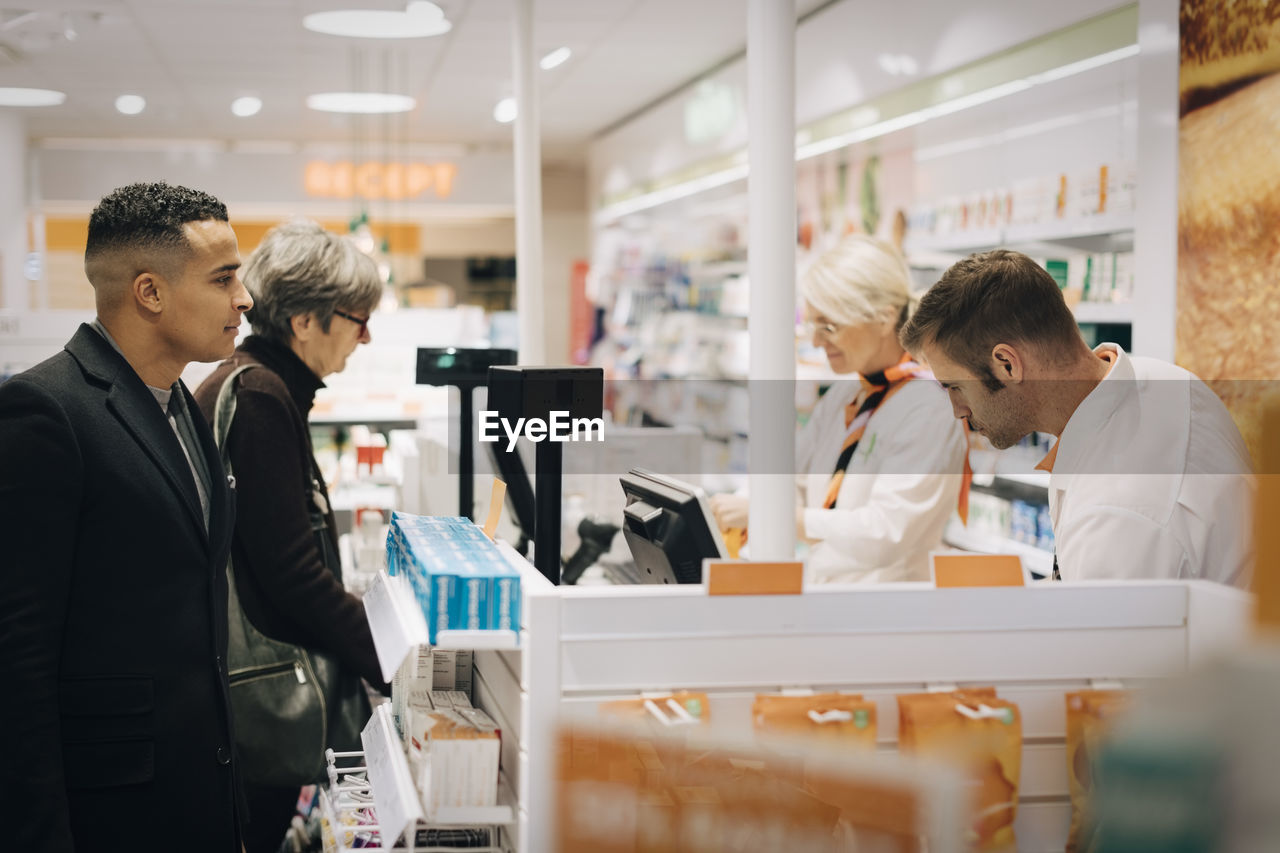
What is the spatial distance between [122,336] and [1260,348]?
3.18 metres

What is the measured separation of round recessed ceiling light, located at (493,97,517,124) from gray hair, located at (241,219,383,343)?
7182 millimetres

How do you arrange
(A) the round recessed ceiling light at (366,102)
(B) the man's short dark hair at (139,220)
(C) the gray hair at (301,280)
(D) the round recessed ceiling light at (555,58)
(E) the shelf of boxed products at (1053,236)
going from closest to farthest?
(B) the man's short dark hair at (139,220), (C) the gray hair at (301,280), (E) the shelf of boxed products at (1053,236), (D) the round recessed ceiling light at (555,58), (A) the round recessed ceiling light at (366,102)

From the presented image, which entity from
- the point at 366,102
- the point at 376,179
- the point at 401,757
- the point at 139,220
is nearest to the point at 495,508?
the point at 401,757

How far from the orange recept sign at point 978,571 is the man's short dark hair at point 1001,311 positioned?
51 cm

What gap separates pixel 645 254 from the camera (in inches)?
460

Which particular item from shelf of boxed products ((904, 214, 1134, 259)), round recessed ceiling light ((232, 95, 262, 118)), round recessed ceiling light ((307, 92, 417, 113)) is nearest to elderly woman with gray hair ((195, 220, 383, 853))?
shelf of boxed products ((904, 214, 1134, 259))

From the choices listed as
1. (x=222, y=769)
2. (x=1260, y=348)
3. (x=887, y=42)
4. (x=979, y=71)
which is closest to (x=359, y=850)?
(x=222, y=769)

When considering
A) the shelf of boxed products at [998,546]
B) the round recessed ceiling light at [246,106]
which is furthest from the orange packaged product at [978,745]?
the round recessed ceiling light at [246,106]

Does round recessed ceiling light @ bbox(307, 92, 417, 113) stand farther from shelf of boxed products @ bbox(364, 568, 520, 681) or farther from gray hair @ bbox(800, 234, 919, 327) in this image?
shelf of boxed products @ bbox(364, 568, 520, 681)

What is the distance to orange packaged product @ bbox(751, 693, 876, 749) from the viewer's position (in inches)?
62.9

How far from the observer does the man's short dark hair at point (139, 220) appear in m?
2.03

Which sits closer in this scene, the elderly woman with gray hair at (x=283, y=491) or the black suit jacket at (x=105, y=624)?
the black suit jacket at (x=105, y=624)

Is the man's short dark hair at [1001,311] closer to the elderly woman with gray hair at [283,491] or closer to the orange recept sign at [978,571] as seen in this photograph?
the orange recept sign at [978,571]

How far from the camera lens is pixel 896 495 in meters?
A: 2.98
